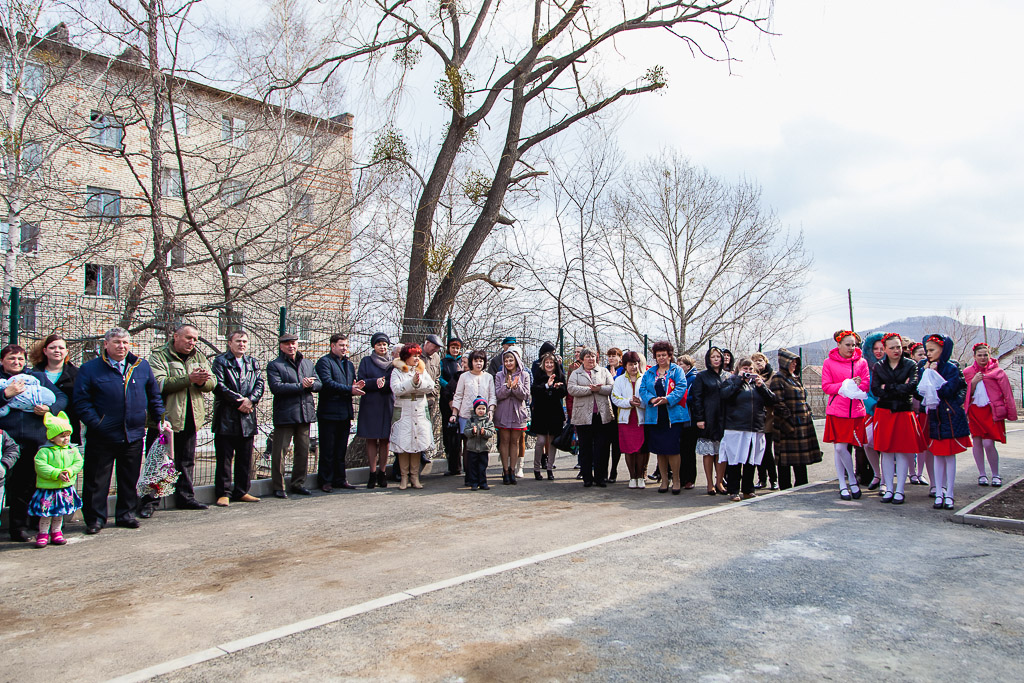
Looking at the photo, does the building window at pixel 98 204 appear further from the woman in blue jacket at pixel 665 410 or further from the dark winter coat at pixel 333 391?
the woman in blue jacket at pixel 665 410

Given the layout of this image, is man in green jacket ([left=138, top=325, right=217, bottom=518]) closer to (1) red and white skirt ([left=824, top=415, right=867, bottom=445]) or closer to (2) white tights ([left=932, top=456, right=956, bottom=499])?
(1) red and white skirt ([left=824, top=415, right=867, bottom=445])

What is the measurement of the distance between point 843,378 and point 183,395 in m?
7.29

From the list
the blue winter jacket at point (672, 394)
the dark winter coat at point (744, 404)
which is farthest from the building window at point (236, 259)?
the dark winter coat at point (744, 404)

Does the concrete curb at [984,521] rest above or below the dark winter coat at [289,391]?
below

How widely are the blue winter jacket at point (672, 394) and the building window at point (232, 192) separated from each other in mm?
7732

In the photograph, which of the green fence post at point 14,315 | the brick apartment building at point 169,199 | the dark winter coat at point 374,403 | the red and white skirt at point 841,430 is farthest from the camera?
the brick apartment building at point 169,199

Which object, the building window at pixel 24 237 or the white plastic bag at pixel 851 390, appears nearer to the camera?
the white plastic bag at pixel 851 390

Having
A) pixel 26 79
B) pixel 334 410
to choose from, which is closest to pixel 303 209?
pixel 26 79

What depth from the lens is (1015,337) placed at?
181 feet

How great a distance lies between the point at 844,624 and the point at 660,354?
5065 millimetres

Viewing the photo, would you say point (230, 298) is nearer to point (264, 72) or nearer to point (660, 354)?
point (264, 72)

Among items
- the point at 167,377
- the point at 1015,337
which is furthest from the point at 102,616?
the point at 1015,337

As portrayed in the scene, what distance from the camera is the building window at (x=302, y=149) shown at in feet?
40.7

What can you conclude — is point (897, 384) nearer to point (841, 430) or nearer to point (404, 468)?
point (841, 430)
